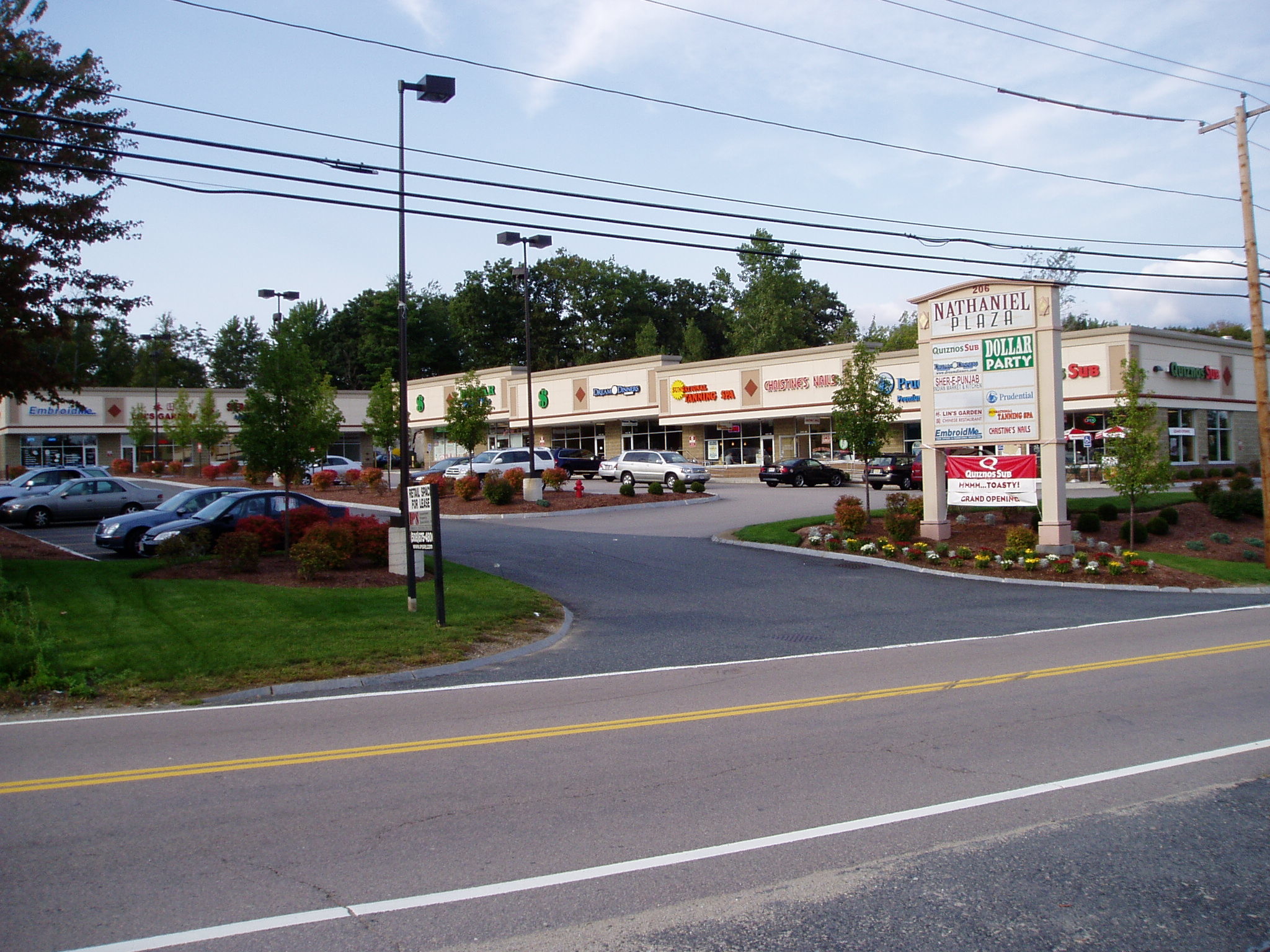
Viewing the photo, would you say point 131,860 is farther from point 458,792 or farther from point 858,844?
point 858,844

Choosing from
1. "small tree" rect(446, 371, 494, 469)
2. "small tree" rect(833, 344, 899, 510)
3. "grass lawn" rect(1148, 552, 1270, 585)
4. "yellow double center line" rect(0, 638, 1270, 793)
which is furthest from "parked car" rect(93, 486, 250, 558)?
"grass lawn" rect(1148, 552, 1270, 585)

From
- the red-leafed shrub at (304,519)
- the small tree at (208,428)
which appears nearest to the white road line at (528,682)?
the red-leafed shrub at (304,519)

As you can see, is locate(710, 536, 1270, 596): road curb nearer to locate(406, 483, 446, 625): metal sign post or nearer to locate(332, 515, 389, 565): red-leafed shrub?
locate(332, 515, 389, 565): red-leafed shrub

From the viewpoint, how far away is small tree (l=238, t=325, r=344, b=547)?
19.7 metres

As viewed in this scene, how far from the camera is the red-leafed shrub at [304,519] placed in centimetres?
2002

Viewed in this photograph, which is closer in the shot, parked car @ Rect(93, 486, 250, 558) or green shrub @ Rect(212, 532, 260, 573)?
green shrub @ Rect(212, 532, 260, 573)

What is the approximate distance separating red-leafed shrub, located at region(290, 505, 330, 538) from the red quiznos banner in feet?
47.0

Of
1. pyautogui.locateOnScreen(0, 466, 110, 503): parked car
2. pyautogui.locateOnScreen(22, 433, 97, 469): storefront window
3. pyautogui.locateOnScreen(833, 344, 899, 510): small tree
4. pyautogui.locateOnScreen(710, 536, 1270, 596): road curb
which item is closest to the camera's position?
pyautogui.locateOnScreen(710, 536, 1270, 596): road curb

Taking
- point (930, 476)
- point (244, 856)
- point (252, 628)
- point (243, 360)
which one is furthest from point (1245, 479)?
point (243, 360)

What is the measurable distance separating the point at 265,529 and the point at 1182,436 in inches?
1632

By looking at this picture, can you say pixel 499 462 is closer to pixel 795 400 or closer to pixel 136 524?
pixel 795 400

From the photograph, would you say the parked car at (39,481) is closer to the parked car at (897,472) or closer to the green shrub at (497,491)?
the green shrub at (497,491)

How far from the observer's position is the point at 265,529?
1970 centimetres

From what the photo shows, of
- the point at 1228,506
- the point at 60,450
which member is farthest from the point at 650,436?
the point at 60,450
